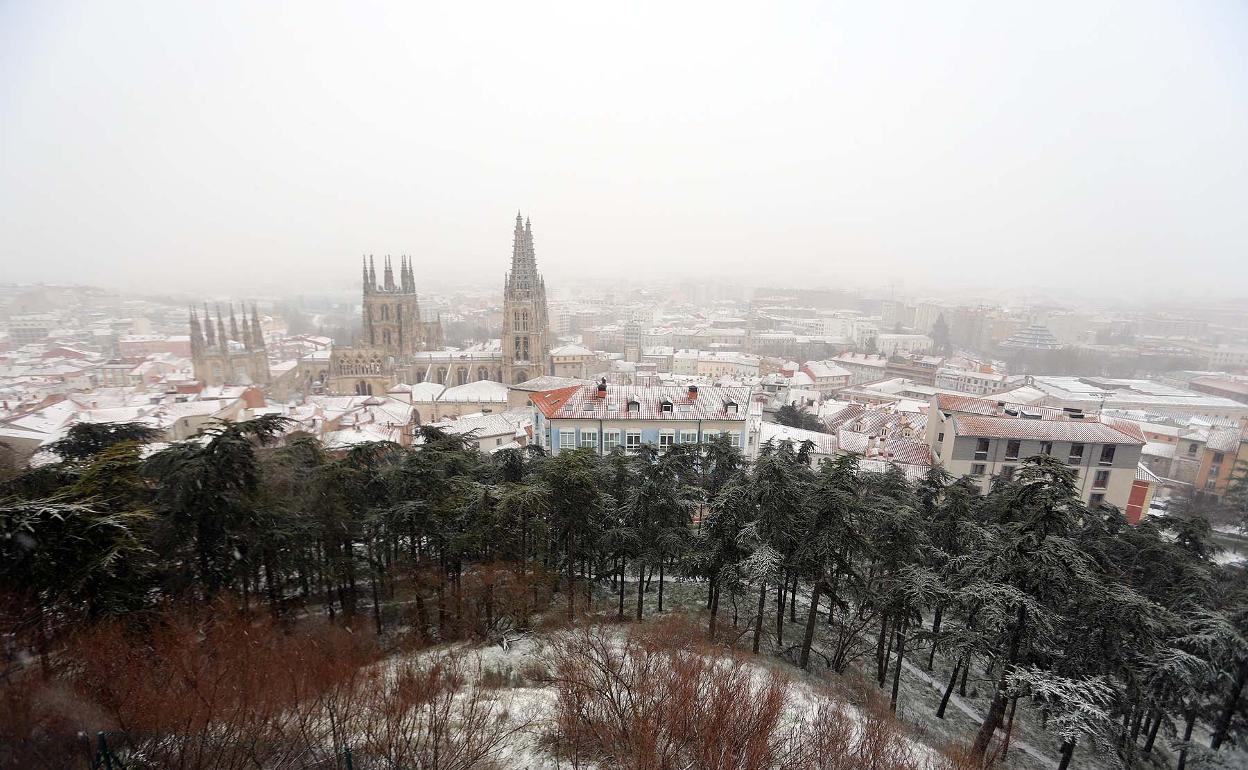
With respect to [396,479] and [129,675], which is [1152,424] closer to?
[396,479]

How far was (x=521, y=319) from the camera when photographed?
68.9m

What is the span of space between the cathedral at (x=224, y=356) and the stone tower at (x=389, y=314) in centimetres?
1363

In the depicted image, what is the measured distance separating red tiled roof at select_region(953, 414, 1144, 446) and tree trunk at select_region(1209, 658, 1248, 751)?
16.3 m

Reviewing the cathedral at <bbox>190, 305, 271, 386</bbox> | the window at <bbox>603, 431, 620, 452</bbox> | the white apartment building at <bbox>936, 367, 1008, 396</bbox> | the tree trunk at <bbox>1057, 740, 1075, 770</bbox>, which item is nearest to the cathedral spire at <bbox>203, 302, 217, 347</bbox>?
the cathedral at <bbox>190, 305, 271, 386</bbox>

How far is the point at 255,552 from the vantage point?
12195 millimetres

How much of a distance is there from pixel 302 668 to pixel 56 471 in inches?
348

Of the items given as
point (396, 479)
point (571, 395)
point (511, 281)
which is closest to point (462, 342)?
point (511, 281)

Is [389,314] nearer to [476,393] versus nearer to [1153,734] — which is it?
[476,393]

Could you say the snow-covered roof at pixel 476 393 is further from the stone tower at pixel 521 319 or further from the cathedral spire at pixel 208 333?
the cathedral spire at pixel 208 333

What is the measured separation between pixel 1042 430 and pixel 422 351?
7856 cm

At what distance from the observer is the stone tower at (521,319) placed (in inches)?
2702

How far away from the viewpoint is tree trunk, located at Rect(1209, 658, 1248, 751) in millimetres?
13320

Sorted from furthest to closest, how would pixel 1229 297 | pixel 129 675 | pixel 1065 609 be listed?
pixel 1229 297, pixel 1065 609, pixel 129 675

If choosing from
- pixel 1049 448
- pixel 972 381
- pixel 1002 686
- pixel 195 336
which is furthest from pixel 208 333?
pixel 972 381
